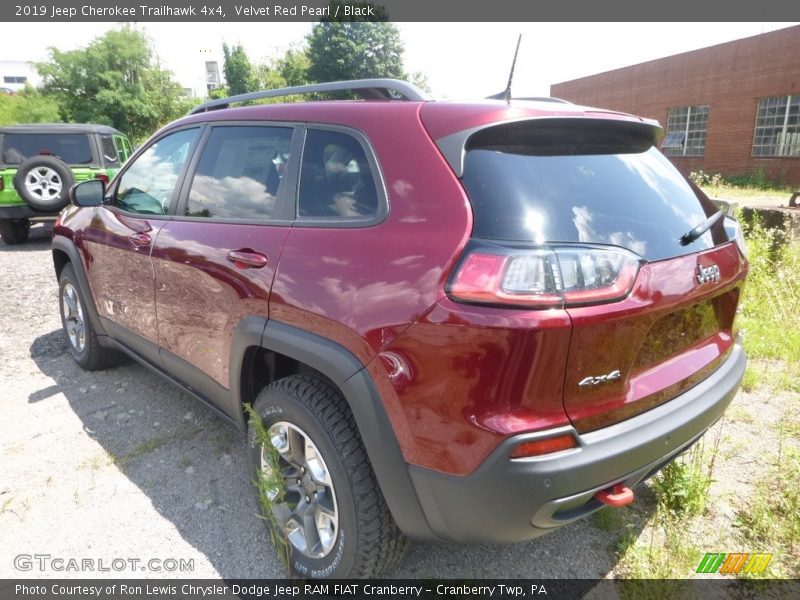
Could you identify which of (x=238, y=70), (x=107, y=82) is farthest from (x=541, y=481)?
(x=238, y=70)

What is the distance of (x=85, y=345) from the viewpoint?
405cm

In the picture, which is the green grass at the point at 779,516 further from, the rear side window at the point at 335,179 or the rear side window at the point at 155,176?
the rear side window at the point at 155,176

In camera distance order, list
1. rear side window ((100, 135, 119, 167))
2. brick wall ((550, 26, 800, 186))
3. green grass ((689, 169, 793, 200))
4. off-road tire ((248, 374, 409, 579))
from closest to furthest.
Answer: off-road tire ((248, 374, 409, 579)) < rear side window ((100, 135, 119, 167)) < green grass ((689, 169, 793, 200)) < brick wall ((550, 26, 800, 186))

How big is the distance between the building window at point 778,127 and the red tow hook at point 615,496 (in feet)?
71.0

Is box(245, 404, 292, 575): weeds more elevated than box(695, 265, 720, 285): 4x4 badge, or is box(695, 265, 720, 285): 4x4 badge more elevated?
box(695, 265, 720, 285): 4x4 badge

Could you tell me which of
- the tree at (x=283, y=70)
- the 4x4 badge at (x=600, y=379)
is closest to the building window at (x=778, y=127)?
the 4x4 badge at (x=600, y=379)

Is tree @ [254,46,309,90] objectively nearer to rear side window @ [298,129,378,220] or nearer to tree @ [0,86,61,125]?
tree @ [0,86,61,125]

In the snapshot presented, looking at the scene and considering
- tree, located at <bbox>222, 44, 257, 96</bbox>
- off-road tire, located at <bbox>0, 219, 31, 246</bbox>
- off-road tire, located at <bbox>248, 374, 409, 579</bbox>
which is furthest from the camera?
tree, located at <bbox>222, 44, 257, 96</bbox>

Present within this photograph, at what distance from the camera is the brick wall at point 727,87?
18.6 metres

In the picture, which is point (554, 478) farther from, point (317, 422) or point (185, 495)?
point (185, 495)

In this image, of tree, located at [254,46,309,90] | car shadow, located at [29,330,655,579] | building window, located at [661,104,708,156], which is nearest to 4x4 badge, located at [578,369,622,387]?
car shadow, located at [29,330,655,579]

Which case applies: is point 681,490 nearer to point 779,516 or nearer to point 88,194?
point 779,516

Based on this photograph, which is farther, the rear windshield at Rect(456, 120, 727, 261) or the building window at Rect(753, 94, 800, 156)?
the building window at Rect(753, 94, 800, 156)

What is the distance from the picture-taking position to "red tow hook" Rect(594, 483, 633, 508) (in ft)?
5.47
